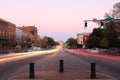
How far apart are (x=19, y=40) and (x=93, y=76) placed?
135 meters

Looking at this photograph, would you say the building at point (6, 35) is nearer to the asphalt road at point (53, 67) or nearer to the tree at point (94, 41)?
the tree at point (94, 41)

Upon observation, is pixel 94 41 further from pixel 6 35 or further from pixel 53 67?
pixel 53 67

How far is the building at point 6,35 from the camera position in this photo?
11731cm

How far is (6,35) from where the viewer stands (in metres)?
125

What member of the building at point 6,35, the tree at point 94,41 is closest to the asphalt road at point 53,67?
the building at point 6,35

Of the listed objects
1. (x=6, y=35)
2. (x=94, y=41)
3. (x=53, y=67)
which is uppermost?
(x=6, y=35)

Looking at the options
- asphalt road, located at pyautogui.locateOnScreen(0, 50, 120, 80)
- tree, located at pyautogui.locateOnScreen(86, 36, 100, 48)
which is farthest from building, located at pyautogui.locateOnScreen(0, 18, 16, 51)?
asphalt road, located at pyautogui.locateOnScreen(0, 50, 120, 80)

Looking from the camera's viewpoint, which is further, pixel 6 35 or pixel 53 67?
pixel 6 35

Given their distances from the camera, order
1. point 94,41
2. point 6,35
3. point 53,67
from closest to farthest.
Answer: point 53,67
point 6,35
point 94,41

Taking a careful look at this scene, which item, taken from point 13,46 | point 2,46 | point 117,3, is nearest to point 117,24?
point 117,3

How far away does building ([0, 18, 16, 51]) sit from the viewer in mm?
117312

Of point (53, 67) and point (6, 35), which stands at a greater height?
point (6, 35)

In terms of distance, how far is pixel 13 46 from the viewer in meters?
141

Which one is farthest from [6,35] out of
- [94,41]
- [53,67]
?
[53,67]
